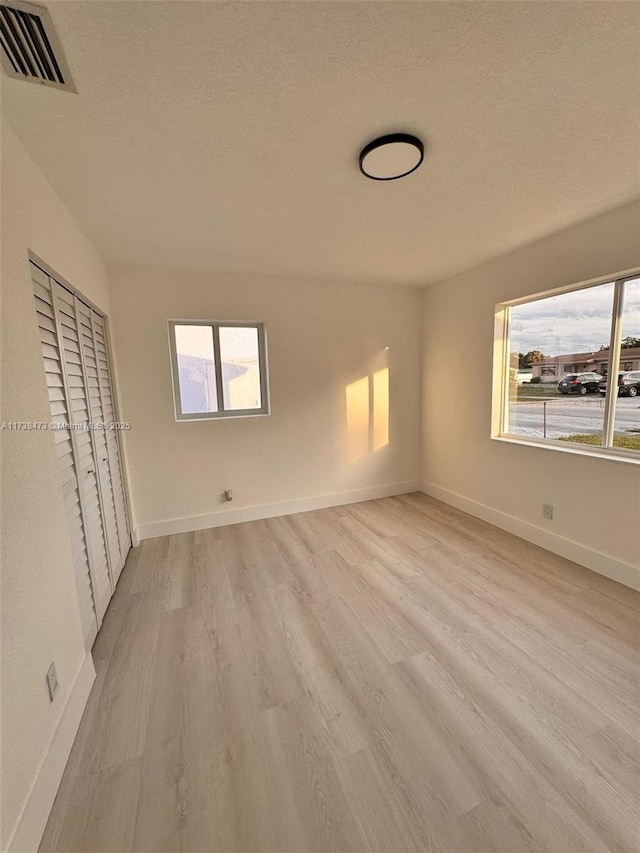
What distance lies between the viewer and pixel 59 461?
159 centimetres

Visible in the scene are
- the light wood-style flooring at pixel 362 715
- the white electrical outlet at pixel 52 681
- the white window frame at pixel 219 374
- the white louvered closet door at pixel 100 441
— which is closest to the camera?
the light wood-style flooring at pixel 362 715

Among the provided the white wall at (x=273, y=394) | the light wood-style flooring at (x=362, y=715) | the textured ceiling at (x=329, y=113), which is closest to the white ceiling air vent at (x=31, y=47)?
the textured ceiling at (x=329, y=113)

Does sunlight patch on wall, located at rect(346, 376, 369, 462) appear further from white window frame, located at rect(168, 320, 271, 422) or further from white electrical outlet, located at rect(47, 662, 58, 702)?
→ white electrical outlet, located at rect(47, 662, 58, 702)

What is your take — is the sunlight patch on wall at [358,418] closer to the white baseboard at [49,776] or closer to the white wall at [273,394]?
the white wall at [273,394]

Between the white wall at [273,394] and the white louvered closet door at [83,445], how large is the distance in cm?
93

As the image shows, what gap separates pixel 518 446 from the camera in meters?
2.91

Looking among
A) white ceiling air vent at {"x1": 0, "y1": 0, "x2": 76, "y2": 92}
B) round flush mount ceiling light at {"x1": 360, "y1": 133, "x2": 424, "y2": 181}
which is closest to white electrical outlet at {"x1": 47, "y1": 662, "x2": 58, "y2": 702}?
white ceiling air vent at {"x1": 0, "y1": 0, "x2": 76, "y2": 92}

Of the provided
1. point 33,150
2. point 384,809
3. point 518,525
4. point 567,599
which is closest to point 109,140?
point 33,150

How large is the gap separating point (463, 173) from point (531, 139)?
11.9 inches

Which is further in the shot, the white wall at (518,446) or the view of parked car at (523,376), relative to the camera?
the view of parked car at (523,376)

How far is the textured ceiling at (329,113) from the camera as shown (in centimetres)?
98

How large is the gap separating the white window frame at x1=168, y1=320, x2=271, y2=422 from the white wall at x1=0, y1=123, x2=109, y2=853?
1.50 meters

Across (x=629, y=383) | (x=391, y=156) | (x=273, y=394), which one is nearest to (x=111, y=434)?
(x=273, y=394)

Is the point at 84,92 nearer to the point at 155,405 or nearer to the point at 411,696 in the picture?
the point at 155,405
